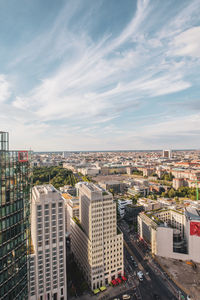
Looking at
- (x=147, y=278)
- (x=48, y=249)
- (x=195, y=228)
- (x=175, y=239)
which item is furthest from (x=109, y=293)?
(x=195, y=228)

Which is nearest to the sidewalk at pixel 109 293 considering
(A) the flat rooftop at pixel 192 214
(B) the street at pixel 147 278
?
(B) the street at pixel 147 278

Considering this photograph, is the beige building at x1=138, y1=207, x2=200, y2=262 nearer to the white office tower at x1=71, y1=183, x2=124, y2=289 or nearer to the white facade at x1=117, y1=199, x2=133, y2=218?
the white office tower at x1=71, y1=183, x2=124, y2=289

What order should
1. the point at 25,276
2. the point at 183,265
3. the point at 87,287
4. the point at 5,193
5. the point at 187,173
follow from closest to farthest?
the point at 5,193 → the point at 25,276 → the point at 87,287 → the point at 183,265 → the point at 187,173

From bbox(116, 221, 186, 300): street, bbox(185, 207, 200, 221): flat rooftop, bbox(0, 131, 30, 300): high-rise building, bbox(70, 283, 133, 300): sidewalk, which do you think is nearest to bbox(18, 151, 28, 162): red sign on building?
bbox(0, 131, 30, 300): high-rise building

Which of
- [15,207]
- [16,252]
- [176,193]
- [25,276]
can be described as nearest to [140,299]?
[25,276]

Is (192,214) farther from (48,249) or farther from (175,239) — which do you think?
(48,249)

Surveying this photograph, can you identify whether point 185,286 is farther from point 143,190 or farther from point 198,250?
point 143,190
